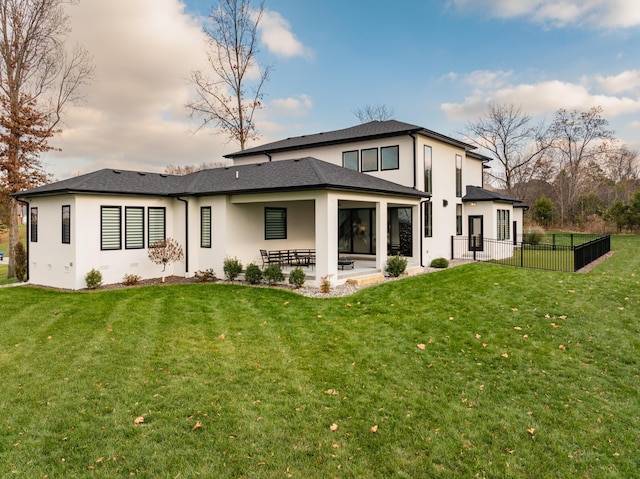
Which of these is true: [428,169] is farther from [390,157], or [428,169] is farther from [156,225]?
[156,225]

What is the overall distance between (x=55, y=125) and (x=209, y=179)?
40.8ft

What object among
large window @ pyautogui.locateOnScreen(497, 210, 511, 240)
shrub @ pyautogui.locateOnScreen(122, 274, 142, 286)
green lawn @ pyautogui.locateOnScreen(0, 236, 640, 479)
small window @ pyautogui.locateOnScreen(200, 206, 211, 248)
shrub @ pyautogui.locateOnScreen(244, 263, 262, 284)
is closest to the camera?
green lawn @ pyautogui.locateOnScreen(0, 236, 640, 479)

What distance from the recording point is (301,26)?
1928 centimetres

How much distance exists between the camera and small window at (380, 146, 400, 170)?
16969 mm

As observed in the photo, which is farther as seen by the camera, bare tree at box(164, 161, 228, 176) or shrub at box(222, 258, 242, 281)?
bare tree at box(164, 161, 228, 176)

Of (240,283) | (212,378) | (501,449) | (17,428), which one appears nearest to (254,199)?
(240,283)

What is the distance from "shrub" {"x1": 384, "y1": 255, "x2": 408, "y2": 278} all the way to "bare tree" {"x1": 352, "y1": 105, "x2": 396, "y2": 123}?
28994 millimetres

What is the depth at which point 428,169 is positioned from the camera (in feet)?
57.1

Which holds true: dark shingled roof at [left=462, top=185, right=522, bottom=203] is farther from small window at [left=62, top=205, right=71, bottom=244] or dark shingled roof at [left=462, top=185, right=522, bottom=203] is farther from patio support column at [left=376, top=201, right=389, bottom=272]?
small window at [left=62, top=205, right=71, bottom=244]

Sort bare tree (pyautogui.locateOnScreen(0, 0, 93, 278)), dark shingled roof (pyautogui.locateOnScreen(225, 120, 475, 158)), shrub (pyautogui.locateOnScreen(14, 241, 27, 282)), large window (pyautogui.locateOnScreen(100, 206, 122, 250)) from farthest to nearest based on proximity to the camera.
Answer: bare tree (pyautogui.locateOnScreen(0, 0, 93, 278)), shrub (pyautogui.locateOnScreen(14, 241, 27, 282)), dark shingled roof (pyautogui.locateOnScreen(225, 120, 475, 158)), large window (pyautogui.locateOnScreen(100, 206, 122, 250))

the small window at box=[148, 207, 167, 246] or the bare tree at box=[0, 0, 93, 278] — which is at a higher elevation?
the bare tree at box=[0, 0, 93, 278]

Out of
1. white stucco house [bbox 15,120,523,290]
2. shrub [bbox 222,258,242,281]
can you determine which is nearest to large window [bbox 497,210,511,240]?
white stucco house [bbox 15,120,523,290]

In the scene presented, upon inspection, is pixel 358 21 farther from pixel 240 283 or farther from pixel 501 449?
pixel 501 449

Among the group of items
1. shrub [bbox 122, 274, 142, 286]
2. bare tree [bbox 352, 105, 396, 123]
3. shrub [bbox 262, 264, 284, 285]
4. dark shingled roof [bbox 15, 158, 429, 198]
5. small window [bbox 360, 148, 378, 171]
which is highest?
bare tree [bbox 352, 105, 396, 123]
